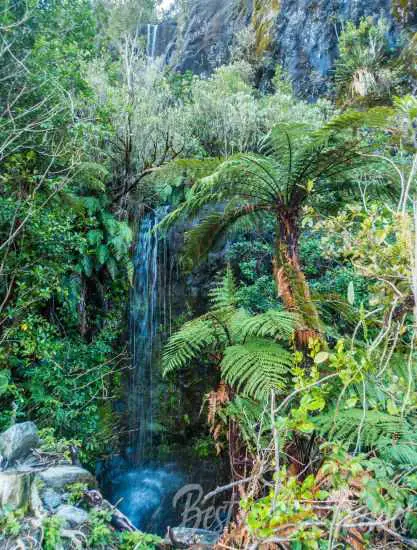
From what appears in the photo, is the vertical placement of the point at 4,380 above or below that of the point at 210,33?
below

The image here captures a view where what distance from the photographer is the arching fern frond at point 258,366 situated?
7.04 feet

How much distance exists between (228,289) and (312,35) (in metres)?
8.02

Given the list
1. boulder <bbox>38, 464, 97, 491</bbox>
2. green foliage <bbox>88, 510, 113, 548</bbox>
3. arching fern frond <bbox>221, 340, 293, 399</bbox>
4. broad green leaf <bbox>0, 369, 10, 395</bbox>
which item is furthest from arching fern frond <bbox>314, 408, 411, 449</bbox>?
broad green leaf <bbox>0, 369, 10, 395</bbox>

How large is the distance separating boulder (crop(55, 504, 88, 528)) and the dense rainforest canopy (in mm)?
41

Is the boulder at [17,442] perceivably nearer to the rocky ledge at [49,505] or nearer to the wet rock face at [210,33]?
the rocky ledge at [49,505]

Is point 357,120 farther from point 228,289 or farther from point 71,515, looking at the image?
point 71,515

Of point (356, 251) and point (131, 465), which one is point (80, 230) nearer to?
point (131, 465)

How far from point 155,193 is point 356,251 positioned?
4431 millimetres

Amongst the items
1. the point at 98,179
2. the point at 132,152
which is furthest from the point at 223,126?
the point at 98,179

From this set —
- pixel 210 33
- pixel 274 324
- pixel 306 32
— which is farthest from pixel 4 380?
pixel 210 33

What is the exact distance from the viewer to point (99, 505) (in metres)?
2.23

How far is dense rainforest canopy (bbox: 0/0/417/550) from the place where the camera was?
4.54ft

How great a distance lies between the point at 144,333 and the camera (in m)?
5.12

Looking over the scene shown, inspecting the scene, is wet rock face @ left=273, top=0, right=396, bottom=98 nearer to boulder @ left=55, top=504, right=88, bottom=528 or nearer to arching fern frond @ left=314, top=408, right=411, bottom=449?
arching fern frond @ left=314, top=408, right=411, bottom=449
